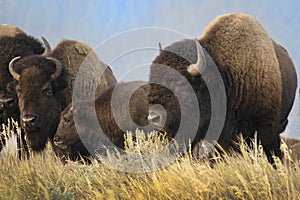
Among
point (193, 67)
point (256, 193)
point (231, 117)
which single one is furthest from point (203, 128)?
point (256, 193)

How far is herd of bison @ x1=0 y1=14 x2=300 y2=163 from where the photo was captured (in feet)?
24.4

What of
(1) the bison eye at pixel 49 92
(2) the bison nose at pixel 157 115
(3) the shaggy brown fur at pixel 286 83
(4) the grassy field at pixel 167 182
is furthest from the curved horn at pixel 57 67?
(3) the shaggy brown fur at pixel 286 83

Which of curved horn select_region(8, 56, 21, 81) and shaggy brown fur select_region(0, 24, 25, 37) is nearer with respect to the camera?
curved horn select_region(8, 56, 21, 81)

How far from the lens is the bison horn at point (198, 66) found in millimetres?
7383

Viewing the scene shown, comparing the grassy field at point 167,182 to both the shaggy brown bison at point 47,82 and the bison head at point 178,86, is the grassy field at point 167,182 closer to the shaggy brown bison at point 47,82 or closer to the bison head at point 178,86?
the bison head at point 178,86

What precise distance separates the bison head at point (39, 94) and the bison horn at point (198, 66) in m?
3.14

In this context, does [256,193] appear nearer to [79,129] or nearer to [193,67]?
[193,67]

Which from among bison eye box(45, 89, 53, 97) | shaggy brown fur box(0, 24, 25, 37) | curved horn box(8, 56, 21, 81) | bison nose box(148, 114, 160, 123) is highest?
shaggy brown fur box(0, 24, 25, 37)

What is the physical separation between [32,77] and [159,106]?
3.18 m

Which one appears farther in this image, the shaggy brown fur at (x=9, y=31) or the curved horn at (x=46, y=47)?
the shaggy brown fur at (x=9, y=31)

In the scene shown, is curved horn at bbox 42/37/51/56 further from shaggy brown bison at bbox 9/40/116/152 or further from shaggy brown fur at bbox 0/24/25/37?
shaggy brown fur at bbox 0/24/25/37

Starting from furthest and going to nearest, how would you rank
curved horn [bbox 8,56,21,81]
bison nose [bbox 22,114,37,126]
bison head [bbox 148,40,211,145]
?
curved horn [bbox 8,56,21,81] < bison nose [bbox 22,114,37,126] < bison head [bbox 148,40,211,145]

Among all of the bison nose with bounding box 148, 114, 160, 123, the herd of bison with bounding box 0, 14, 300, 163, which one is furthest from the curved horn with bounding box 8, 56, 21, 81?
the bison nose with bounding box 148, 114, 160, 123

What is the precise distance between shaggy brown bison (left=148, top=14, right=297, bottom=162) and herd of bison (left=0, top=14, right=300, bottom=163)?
0.01 metres
